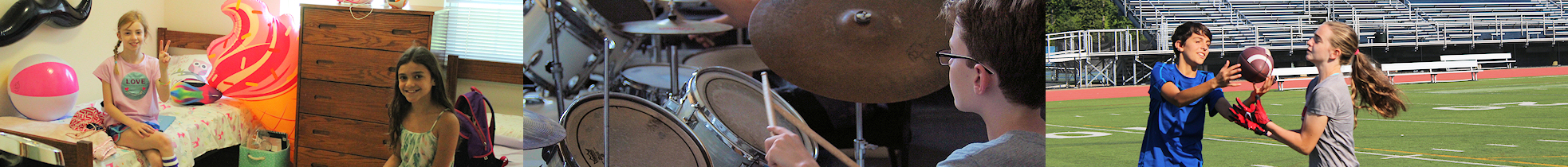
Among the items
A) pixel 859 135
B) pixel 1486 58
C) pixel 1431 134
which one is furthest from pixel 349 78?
pixel 1431 134

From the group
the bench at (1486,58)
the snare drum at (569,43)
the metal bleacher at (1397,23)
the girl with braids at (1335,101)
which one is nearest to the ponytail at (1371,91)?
the girl with braids at (1335,101)

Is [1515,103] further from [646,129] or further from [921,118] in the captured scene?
[646,129]

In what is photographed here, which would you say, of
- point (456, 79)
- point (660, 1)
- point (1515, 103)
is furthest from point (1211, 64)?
point (456, 79)

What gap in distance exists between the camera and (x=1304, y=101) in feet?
7.59

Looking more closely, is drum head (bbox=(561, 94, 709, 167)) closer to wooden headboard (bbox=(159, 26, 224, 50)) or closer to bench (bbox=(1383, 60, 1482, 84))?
wooden headboard (bbox=(159, 26, 224, 50))

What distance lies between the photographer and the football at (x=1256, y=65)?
7.77 ft

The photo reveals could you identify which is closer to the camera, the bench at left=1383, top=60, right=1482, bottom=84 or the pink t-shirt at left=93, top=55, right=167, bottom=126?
the pink t-shirt at left=93, top=55, right=167, bottom=126

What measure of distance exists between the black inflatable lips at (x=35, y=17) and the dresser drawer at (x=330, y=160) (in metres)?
0.69

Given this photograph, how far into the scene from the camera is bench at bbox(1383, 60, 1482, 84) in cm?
287

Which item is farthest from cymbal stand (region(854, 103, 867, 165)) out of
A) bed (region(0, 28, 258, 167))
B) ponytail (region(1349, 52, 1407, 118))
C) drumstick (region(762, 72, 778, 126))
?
bed (region(0, 28, 258, 167))

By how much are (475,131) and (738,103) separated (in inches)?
38.6

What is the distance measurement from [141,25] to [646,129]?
162cm

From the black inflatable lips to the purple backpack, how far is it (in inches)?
43.4

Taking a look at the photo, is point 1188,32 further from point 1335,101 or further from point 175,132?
point 175,132
